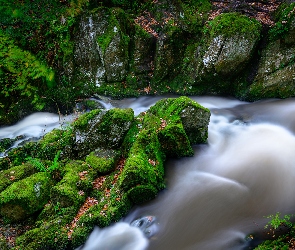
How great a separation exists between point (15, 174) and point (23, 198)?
0.96 m

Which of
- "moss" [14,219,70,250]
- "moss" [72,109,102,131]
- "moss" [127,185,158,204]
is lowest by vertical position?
"moss" [127,185,158,204]

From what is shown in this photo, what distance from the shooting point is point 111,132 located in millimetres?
7383

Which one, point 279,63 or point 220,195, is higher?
point 279,63

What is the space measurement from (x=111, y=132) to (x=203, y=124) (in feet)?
8.51

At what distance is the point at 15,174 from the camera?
21.8ft

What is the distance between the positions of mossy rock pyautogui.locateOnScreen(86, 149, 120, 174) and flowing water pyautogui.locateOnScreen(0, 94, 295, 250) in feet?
4.29

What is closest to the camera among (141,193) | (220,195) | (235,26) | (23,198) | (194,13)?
(23,198)

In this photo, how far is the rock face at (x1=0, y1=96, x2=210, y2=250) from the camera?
18.5 feet

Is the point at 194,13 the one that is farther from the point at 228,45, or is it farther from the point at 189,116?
the point at 189,116

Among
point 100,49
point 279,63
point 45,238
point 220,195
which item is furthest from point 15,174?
point 279,63

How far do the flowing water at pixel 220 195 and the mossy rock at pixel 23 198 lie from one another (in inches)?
61.6

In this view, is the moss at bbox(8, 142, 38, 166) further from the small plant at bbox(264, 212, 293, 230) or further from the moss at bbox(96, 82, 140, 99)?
the small plant at bbox(264, 212, 293, 230)

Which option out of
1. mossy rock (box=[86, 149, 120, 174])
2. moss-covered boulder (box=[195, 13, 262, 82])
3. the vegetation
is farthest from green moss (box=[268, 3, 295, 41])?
mossy rock (box=[86, 149, 120, 174])

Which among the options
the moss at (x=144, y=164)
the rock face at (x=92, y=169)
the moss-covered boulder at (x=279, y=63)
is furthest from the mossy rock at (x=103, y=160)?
the moss-covered boulder at (x=279, y=63)
